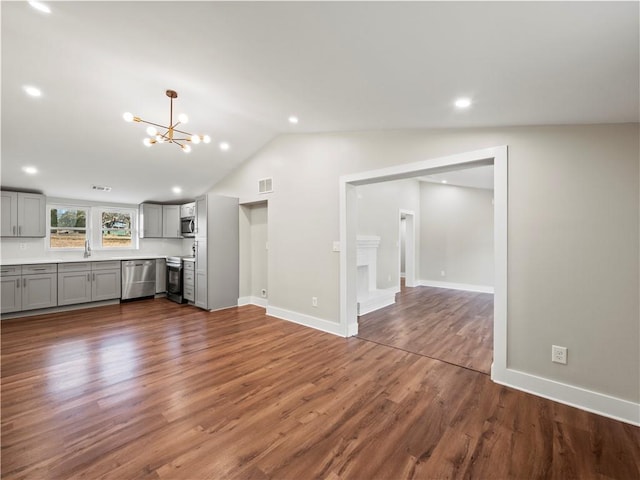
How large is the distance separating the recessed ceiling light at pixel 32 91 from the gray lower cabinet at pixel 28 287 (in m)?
3.06

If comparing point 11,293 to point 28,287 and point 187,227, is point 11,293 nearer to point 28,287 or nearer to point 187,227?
point 28,287

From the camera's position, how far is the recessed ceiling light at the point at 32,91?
3016 millimetres

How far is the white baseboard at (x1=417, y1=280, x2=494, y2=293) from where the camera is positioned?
6820mm

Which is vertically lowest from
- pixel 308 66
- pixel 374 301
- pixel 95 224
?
pixel 374 301

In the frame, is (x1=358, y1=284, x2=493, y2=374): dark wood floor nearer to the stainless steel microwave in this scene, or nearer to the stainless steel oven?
the stainless steel oven

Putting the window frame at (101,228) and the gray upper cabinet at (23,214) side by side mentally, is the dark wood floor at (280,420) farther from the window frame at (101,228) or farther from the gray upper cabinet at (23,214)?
the window frame at (101,228)

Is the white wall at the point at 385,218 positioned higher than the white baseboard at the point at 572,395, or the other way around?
the white wall at the point at 385,218

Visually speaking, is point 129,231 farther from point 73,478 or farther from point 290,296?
point 73,478

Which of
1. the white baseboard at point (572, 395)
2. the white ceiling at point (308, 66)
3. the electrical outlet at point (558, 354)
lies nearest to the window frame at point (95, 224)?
the white ceiling at point (308, 66)

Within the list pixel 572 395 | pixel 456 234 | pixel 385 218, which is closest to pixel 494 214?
pixel 572 395

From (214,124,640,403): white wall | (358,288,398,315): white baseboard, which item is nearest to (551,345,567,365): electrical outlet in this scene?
(214,124,640,403): white wall

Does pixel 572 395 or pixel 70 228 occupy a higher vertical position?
pixel 70 228

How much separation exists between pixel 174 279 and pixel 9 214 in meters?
2.84

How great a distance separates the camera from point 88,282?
531 centimetres
